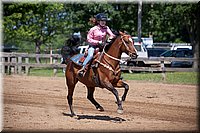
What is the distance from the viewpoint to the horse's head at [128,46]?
10227mm

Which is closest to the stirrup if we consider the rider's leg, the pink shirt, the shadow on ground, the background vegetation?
the rider's leg

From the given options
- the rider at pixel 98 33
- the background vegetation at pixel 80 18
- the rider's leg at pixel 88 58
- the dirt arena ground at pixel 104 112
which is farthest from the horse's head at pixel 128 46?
the background vegetation at pixel 80 18

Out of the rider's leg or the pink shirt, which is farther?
the rider's leg

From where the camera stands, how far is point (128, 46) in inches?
407

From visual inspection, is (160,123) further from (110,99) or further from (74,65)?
(110,99)

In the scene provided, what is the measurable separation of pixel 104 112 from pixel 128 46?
239cm

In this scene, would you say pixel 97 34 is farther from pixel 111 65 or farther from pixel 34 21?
pixel 34 21

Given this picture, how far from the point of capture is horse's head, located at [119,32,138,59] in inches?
403

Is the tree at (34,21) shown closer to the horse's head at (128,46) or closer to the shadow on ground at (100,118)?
the shadow on ground at (100,118)

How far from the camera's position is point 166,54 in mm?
30609

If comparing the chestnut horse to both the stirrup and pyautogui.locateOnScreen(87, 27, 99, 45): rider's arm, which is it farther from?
pyautogui.locateOnScreen(87, 27, 99, 45): rider's arm

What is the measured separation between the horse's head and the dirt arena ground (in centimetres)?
157

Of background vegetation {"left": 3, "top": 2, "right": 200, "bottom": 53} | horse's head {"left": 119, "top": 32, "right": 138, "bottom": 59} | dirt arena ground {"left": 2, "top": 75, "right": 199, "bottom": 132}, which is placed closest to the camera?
dirt arena ground {"left": 2, "top": 75, "right": 199, "bottom": 132}

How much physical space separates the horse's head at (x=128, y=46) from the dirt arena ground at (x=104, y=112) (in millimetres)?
1566
